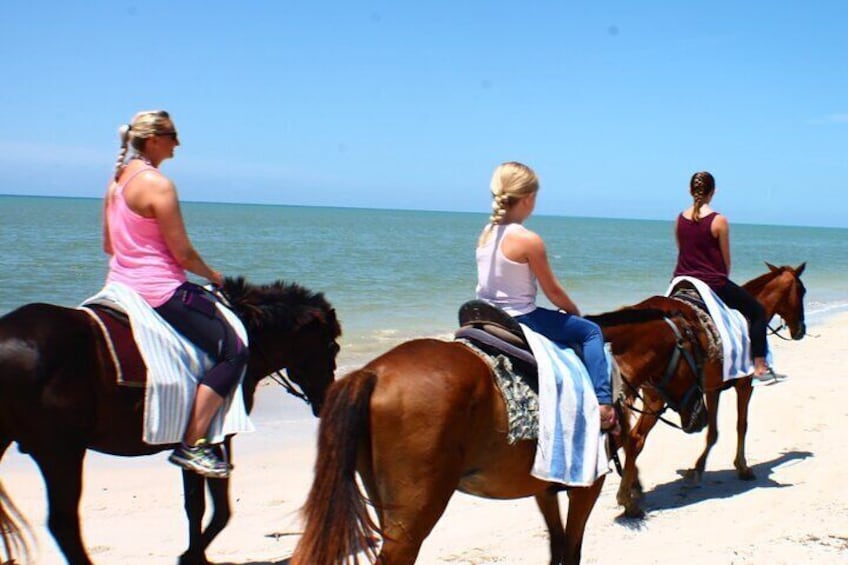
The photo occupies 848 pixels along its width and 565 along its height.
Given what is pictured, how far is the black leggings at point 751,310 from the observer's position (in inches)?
281

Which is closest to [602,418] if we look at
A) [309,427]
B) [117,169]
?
[117,169]

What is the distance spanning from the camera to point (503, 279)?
13.5 feet

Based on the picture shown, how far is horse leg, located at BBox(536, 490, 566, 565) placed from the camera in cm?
477

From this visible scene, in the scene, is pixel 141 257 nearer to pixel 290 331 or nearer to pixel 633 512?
pixel 290 331

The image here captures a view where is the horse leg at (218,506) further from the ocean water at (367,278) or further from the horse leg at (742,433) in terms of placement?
the ocean water at (367,278)

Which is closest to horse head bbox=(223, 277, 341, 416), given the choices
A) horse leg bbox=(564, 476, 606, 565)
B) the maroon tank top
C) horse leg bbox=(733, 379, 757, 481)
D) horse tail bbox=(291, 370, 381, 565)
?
horse tail bbox=(291, 370, 381, 565)

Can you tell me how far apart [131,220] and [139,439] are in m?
1.19

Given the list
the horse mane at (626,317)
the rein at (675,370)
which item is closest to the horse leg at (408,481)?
the horse mane at (626,317)

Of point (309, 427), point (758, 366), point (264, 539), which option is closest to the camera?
point (264, 539)

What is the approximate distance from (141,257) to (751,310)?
5221mm

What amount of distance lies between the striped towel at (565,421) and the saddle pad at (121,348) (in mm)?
2051

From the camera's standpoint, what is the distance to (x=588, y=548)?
5.46 metres

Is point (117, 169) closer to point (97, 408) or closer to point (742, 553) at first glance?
point (97, 408)

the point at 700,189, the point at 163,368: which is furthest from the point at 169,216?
the point at 700,189
